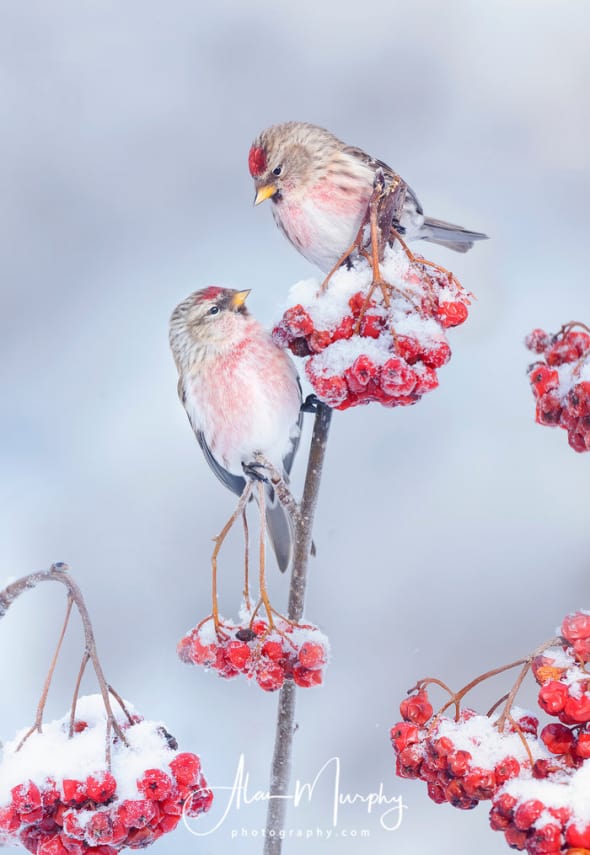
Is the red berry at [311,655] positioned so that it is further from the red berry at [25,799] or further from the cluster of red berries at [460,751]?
the red berry at [25,799]

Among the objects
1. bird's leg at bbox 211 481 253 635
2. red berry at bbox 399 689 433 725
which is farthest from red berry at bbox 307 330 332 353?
red berry at bbox 399 689 433 725

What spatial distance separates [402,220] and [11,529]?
496 mm

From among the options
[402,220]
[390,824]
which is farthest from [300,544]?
[390,824]

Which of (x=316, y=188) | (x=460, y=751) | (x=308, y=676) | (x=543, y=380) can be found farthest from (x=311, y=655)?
(x=316, y=188)

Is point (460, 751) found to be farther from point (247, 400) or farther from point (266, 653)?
point (247, 400)

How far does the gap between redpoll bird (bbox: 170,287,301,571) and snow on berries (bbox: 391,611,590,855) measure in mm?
224

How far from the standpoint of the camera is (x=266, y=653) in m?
0.53

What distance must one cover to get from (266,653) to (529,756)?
169 millimetres

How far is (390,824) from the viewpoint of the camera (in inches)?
29.7

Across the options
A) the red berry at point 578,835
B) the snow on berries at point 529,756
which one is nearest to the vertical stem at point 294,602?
the snow on berries at point 529,756

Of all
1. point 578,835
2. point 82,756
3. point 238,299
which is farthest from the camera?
point 238,299

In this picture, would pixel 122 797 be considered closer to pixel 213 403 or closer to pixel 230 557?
pixel 213 403

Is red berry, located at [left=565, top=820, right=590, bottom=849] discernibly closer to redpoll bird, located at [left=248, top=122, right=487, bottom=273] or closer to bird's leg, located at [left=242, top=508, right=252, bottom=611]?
bird's leg, located at [left=242, top=508, right=252, bottom=611]

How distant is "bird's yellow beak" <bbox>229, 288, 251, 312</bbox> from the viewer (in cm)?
60
